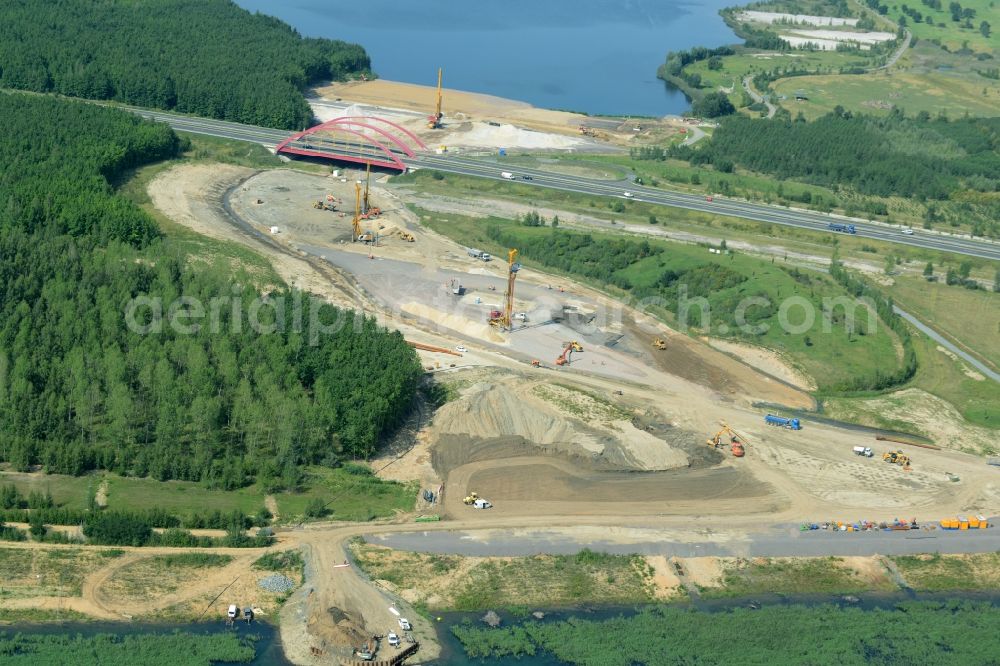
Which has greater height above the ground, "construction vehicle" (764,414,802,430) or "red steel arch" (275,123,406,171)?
"red steel arch" (275,123,406,171)

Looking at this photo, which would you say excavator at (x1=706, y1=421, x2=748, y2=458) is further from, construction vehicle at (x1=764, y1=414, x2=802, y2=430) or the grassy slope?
the grassy slope

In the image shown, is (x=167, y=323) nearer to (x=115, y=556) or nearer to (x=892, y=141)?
(x=115, y=556)

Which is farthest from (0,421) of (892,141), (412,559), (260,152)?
(892,141)

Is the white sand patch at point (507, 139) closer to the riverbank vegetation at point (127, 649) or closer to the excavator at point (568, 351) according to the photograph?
the excavator at point (568, 351)

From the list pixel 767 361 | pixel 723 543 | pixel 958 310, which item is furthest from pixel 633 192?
pixel 723 543

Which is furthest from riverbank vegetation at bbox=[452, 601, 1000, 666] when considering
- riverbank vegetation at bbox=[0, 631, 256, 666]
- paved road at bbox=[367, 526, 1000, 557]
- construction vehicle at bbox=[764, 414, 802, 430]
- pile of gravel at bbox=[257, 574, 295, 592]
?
construction vehicle at bbox=[764, 414, 802, 430]
